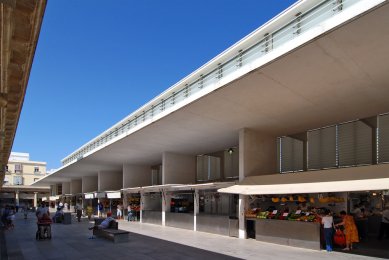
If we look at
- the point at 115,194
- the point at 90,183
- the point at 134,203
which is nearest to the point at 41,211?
the point at 115,194

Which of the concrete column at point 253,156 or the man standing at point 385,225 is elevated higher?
the concrete column at point 253,156

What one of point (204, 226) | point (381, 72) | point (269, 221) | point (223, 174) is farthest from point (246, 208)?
point (223, 174)

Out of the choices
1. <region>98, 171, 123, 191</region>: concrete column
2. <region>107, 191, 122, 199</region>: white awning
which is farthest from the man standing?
<region>98, 171, 123, 191</region>: concrete column

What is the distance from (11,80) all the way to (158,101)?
36.8 ft

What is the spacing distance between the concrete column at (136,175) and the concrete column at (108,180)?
6.85 metres

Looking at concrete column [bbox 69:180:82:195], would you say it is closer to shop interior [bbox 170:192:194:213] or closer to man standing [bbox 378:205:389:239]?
shop interior [bbox 170:192:194:213]

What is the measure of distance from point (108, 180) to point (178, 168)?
15.0 metres

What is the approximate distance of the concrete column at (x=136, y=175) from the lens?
103ft

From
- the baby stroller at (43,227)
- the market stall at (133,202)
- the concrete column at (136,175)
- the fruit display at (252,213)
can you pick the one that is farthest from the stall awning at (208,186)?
the concrete column at (136,175)

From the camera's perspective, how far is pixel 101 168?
36781 mm

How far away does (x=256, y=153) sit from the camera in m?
17.6

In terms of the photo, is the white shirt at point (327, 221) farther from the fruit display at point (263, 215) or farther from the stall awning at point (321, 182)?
the fruit display at point (263, 215)

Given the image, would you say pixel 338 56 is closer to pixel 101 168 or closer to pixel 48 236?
pixel 48 236

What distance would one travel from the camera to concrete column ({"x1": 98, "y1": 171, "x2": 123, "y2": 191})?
125ft
